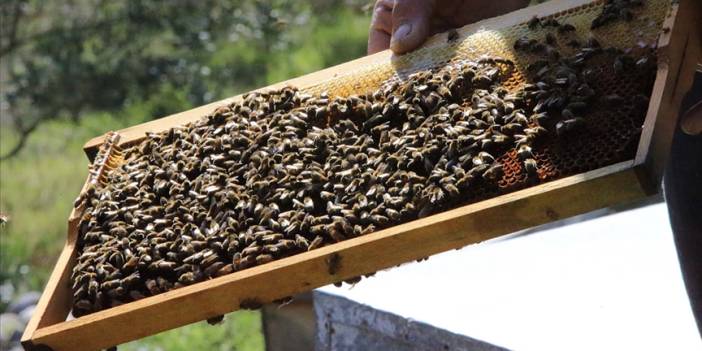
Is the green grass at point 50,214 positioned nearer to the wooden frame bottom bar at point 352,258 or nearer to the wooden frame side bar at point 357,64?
the wooden frame side bar at point 357,64

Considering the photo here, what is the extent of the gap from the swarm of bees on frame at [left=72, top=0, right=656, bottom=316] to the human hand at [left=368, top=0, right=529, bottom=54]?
0.43m

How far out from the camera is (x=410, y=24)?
182 inches

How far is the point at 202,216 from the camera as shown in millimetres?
3922

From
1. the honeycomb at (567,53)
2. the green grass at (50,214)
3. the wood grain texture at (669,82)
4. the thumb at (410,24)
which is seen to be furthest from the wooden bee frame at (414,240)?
the green grass at (50,214)

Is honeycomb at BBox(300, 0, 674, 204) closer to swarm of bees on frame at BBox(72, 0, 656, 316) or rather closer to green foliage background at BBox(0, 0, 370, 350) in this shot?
swarm of bees on frame at BBox(72, 0, 656, 316)

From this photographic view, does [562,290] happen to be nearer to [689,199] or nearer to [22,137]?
[689,199]

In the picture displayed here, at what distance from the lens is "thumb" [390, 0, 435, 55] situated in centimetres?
452

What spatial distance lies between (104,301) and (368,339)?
1.83m

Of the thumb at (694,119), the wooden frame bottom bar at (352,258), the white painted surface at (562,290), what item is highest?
the thumb at (694,119)

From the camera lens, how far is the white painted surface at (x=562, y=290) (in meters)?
4.72

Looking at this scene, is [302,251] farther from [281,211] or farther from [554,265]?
[554,265]

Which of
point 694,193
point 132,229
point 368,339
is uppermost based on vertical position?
point 132,229

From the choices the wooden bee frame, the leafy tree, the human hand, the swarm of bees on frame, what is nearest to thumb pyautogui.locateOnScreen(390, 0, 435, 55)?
the human hand

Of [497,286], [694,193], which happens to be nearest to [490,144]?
[694,193]
